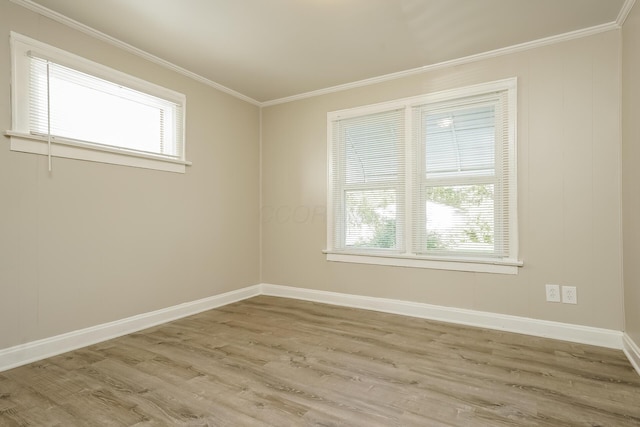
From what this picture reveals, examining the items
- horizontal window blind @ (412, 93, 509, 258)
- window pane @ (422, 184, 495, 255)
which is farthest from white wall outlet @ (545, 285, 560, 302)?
window pane @ (422, 184, 495, 255)

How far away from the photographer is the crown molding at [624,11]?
2.37 metres

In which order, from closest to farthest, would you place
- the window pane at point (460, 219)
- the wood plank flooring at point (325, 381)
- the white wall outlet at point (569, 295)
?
the wood plank flooring at point (325, 381) → the white wall outlet at point (569, 295) → the window pane at point (460, 219)

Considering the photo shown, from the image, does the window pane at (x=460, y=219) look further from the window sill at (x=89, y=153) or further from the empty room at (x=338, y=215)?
the window sill at (x=89, y=153)

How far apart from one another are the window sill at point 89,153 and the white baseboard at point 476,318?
6.74 ft

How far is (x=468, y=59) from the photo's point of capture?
3219 mm

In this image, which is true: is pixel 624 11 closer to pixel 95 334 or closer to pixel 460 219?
pixel 460 219

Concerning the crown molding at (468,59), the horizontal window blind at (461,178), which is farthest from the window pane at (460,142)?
the crown molding at (468,59)

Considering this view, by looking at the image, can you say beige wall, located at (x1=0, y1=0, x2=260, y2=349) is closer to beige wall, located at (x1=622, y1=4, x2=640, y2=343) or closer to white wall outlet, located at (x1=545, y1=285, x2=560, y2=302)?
white wall outlet, located at (x1=545, y1=285, x2=560, y2=302)

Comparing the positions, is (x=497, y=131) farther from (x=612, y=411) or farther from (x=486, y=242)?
(x=612, y=411)

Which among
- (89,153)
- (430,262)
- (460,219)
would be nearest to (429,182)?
(460,219)

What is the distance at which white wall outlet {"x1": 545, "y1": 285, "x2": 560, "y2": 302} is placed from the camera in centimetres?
284

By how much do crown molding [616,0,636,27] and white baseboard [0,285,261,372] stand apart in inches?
171

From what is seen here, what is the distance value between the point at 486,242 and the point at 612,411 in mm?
1566

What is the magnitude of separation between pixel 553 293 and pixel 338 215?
85.4 inches
